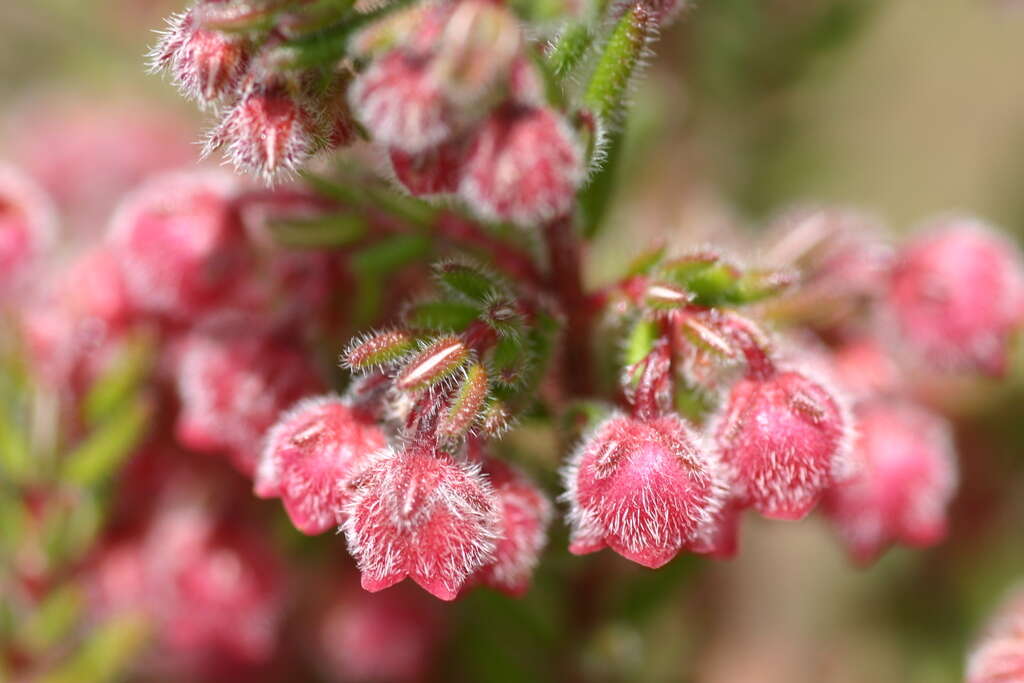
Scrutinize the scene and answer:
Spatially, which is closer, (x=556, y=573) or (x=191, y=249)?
(x=191, y=249)

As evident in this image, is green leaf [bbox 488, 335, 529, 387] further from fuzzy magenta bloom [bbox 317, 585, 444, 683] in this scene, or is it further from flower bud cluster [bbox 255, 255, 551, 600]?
fuzzy magenta bloom [bbox 317, 585, 444, 683]

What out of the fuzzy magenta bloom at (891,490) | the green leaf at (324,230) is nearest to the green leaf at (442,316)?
the green leaf at (324,230)

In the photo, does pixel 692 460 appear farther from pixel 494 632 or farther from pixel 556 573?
pixel 494 632

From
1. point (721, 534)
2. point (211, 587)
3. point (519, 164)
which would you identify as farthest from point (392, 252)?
point (211, 587)

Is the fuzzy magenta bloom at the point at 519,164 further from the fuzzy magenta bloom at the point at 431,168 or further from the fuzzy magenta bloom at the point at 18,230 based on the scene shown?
the fuzzy magenta bloom at the point at 18,230

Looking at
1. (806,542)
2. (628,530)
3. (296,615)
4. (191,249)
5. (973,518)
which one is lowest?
(806,542)

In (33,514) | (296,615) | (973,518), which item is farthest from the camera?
(973,518)

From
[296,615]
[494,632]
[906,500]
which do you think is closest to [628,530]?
[906,500]

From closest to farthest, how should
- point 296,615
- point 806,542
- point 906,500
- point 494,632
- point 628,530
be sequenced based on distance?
point 628,530 → point 906,500 → point 494,632 → point 296,615 → point 806,542
